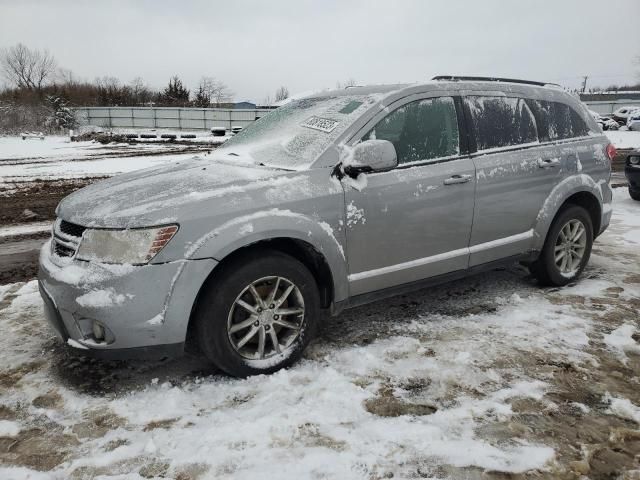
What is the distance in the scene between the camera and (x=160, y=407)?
8.82 feet

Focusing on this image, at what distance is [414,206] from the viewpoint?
340cm

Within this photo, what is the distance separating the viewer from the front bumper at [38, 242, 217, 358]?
2.60m

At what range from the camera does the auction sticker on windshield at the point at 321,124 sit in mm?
3373

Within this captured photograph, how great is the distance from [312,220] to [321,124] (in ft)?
2.74

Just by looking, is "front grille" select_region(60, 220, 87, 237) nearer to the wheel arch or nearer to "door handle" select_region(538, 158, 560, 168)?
the wheel arch

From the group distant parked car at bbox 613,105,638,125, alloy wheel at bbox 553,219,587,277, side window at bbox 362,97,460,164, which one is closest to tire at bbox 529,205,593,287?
alloy wheel at bbox 553,219,587,277

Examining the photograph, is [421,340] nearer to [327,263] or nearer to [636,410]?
[327,263]

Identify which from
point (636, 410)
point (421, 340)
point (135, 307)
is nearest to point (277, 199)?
point (135, 307)

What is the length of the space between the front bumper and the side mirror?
1.07 meters

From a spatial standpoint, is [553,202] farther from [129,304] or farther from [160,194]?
[129,304]

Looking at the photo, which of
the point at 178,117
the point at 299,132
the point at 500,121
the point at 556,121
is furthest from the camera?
the point at 178,117

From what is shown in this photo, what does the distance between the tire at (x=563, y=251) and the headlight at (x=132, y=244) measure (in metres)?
3.25

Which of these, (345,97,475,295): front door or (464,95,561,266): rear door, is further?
(464,95,561,266): rear door

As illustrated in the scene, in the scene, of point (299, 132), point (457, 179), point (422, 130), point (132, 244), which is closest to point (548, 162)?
point (457, 179)
